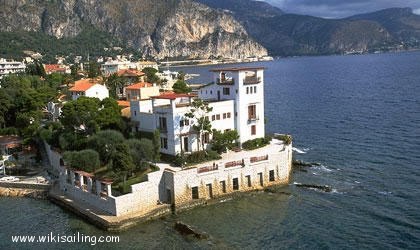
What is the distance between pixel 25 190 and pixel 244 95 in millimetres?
23380

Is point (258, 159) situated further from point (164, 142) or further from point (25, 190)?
point (25, 190)

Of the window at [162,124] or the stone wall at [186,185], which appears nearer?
the stone wall at [186,185]

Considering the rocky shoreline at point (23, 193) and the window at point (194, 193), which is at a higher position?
the window at point (194, 193)

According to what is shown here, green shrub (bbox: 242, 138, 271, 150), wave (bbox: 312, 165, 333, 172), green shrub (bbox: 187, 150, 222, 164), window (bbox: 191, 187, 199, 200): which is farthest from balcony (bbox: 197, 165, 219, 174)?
wave (bbox: 312, 165, 333, 172)

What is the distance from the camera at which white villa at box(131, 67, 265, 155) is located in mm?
47312

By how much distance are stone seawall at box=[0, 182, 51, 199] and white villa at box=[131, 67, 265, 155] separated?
11.6 meters

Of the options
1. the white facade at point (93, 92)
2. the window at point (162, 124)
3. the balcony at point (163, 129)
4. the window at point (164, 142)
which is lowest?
the window at point (164, 142)

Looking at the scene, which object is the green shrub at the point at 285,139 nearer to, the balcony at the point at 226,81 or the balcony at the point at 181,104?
the balcony at the point at 226,81

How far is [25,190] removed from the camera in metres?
47.3

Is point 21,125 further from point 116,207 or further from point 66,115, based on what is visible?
point 116,207

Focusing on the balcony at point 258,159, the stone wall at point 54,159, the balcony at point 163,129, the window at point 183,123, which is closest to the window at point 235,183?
the balcony at point 258,159

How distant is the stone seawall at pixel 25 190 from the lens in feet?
152

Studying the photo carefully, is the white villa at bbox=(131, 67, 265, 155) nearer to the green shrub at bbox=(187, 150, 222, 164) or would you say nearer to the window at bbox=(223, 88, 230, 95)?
the window at bbox=(223, 88, 230, 95)

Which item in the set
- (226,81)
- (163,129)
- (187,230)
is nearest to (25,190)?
(163,129)
